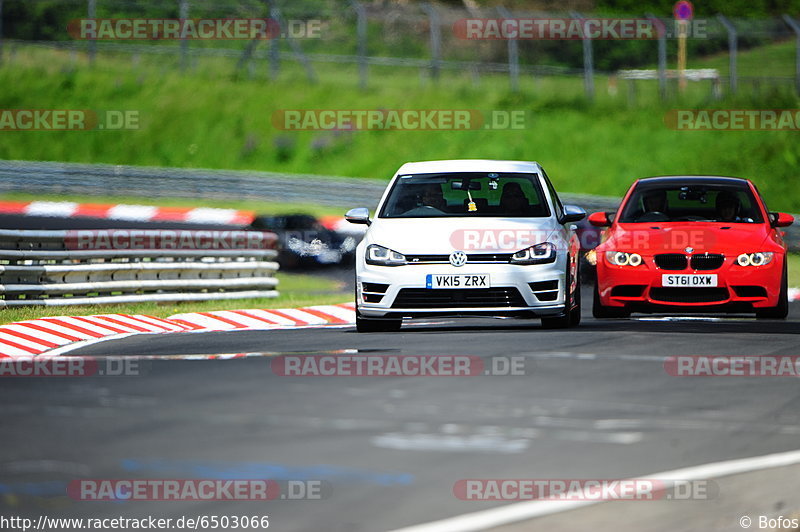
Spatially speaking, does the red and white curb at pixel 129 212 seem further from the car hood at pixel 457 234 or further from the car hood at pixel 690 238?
the car hood at pixel 457 234

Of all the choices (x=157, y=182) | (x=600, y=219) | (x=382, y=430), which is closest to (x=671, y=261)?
(x=600, y=219)

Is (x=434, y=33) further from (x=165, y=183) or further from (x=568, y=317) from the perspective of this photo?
(x=568, y=317)

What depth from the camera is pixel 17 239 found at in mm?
16062

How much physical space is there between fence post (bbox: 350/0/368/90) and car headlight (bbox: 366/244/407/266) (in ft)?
76.3

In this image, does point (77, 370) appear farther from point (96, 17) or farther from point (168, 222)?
point (96, 17)

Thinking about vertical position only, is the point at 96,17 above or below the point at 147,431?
above

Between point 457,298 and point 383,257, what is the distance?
Result: 0.74 m

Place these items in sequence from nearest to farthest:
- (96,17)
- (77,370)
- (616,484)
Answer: (616,484) < (77,370) < (96,17)

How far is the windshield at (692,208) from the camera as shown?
1503 centimetres

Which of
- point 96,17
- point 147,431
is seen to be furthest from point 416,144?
point 147,431

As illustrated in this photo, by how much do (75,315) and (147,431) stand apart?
8917 millimetres

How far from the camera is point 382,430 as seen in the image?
7.38 metres

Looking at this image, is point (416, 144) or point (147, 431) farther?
point (416, 144)

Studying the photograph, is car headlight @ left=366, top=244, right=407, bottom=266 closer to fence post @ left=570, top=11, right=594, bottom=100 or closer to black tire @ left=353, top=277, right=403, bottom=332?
black tire @ left=353, top=277, right=403, bottom=332
